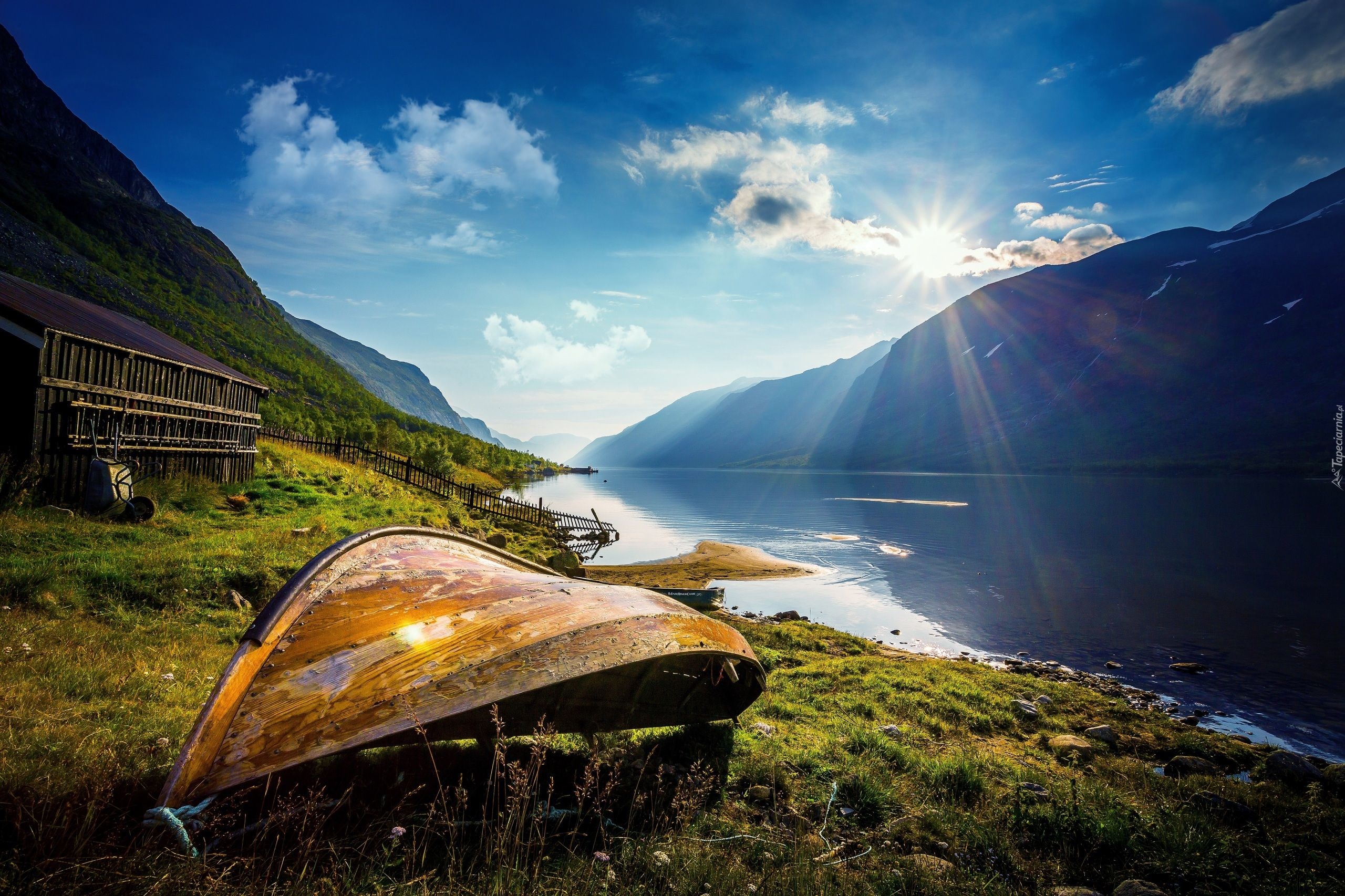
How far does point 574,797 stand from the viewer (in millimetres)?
4316

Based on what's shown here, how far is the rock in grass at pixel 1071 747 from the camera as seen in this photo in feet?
27.8

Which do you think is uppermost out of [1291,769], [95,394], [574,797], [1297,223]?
[1297,223]

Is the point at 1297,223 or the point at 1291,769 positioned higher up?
the point at 1297,223

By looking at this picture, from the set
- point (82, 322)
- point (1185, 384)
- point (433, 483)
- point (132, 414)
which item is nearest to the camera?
point (82, 322)

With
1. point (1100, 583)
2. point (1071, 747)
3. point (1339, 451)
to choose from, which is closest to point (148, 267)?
point (1071, 747)

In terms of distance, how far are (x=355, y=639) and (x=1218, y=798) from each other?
31.2ft

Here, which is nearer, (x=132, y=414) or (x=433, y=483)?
(x=132, y=414)

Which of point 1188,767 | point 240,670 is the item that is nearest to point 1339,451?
point 1188,767

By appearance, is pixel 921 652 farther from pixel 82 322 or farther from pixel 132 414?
pixel 82 322

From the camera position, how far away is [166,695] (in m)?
4.96

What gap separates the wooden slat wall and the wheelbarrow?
14.9 inches

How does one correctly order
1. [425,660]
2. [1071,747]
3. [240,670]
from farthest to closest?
[1071,747] → [425,660] → [240,670]

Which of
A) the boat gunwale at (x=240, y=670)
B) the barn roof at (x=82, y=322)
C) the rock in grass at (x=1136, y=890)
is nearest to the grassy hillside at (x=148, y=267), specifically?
the barn roof at (x=82, y=322)

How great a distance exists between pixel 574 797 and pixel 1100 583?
29968mm
